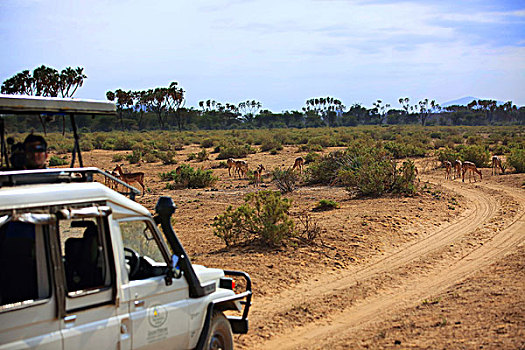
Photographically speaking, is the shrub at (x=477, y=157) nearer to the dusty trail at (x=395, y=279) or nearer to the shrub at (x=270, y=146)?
the dusty trail at (x=395, y=279)

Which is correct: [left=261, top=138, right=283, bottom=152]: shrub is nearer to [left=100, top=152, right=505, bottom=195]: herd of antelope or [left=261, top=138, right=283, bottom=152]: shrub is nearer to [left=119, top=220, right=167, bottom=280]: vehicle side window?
[left=100, top=152, right=505, bottom=195]: herd of antelope

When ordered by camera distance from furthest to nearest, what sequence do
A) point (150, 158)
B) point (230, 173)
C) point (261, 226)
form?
point (150, 158) → point (230, 173) → point (261, 226)

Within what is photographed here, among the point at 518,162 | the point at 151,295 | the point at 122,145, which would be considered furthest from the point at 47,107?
the point at 122,145

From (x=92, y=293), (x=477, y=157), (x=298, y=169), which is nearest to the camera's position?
(x=92, y=293)

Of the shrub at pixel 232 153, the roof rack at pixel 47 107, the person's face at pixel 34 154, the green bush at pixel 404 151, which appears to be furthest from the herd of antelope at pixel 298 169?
the roof rack at pixel 47 107

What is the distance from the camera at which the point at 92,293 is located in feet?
13.8

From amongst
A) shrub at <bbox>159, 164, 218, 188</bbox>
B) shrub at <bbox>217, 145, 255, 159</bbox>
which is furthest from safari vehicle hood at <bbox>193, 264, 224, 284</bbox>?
shrub at <bbox>217, 145, 255, 159</bbox>

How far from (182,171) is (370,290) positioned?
51.9ft

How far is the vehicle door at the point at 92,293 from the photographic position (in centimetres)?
405

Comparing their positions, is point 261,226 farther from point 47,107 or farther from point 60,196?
point 60,196

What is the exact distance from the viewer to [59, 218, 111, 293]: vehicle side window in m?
4.33

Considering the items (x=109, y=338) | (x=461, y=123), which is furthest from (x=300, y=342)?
(x=461, y=123)

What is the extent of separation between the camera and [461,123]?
12912 centimetres

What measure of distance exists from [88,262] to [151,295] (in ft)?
2.01
